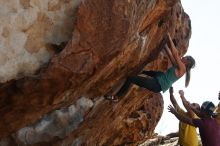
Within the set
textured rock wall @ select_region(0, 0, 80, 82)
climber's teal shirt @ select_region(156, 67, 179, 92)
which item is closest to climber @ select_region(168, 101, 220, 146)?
climber's teal shirt @ select_region(156, 67, 179, 92)

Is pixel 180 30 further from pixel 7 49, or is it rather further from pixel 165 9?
pixel 7 49

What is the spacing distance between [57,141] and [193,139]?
12.1 feet

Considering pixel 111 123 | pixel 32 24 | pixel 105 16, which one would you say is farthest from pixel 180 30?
pixel 32 24

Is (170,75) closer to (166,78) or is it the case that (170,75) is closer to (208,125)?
(166,78)

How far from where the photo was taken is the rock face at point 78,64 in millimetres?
7492

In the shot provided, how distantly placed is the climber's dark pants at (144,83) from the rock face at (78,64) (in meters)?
0.19

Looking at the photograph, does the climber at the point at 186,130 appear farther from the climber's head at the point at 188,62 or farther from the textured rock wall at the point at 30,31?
the textured rock wall at the point at 30,31

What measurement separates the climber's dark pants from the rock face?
0.19 meters

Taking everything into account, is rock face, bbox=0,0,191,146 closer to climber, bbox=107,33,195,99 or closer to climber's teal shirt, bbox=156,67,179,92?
climber, bbox=107,33,195,99

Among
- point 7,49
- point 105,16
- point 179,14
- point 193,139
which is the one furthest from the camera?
point 179,14

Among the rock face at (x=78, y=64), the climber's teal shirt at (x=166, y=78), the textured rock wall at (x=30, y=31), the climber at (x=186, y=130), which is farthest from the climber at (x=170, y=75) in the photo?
the textured rock wall at (x=30, y=31)

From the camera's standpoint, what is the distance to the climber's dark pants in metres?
9.96

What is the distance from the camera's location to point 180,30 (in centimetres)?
1245

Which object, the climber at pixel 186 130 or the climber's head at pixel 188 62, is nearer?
the climber's head at pixel 188 62
